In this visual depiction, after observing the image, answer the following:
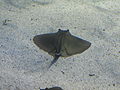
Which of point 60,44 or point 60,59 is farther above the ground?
point 60,44

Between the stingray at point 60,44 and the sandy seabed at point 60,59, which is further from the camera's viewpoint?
the stingray at point 60,44

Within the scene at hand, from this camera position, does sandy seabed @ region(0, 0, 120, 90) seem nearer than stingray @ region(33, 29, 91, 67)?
Yes

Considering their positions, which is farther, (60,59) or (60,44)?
(60,59)

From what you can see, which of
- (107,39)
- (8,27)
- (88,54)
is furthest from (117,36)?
(8,27)
